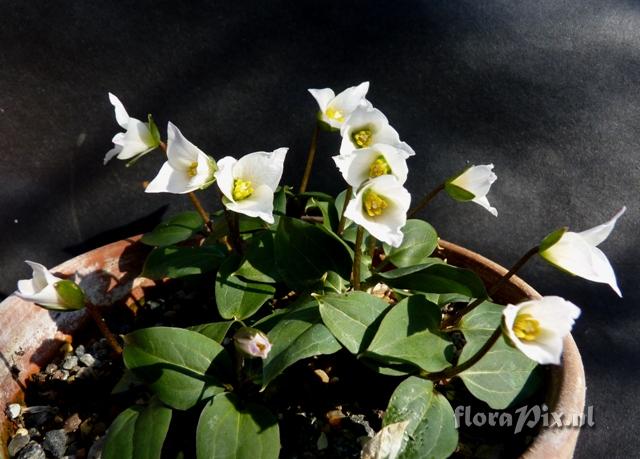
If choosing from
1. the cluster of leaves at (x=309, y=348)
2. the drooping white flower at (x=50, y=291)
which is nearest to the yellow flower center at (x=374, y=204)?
the cluster of leaves at (x=309, y=348)

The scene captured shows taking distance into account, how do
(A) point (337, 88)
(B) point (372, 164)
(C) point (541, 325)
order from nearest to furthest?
(C) point (541, 325)
(B) point (372, 164)
(A) point (337, 88)

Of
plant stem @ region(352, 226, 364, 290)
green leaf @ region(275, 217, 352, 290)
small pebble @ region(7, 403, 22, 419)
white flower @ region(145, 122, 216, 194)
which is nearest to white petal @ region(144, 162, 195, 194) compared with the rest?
white flower @ region(145, 122, 216, 194)

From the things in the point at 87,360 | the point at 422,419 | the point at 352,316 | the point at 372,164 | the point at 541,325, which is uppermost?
the point at 372,164

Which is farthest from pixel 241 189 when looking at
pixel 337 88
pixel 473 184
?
pixel 337 88

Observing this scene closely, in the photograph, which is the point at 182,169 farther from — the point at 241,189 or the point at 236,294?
the point at 236,294

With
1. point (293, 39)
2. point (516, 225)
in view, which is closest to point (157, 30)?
point (293, 39)

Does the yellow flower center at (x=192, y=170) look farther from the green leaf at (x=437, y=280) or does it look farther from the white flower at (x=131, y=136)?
the green leaf at (x=437, y=280)

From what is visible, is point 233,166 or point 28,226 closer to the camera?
point 233,166

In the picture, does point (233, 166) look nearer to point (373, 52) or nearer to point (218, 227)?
point (218, 227)
